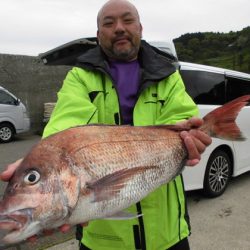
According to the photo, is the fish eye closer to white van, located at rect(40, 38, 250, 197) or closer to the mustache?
the mustache

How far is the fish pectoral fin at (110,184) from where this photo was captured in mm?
1633

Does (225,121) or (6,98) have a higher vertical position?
(225,121)

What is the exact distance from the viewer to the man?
223 cm

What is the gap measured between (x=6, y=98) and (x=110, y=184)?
41.1ft

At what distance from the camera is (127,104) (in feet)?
7.45

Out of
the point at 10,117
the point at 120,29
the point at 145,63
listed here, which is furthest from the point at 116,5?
the point at 10,117

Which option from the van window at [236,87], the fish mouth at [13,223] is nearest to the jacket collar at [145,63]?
the fish mouth at [13,223]

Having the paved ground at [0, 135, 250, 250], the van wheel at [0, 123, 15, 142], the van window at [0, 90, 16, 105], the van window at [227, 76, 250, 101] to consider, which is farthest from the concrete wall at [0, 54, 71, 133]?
the van window at [227, 76, 250, 101]

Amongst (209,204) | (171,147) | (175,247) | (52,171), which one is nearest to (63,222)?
(52,171)

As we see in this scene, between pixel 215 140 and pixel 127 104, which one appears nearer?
pixel 127 104

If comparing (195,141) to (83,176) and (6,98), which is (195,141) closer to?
(83,176)

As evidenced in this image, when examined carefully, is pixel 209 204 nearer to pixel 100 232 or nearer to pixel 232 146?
pixel 232 146

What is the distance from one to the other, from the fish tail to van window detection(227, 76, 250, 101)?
4353mm

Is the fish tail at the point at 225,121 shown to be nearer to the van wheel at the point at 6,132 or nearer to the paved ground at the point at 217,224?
the paved ground at the point at 217,224
